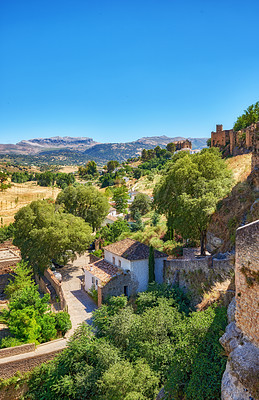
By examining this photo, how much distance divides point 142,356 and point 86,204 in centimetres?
2534

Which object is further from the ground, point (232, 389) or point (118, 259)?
point (232, 389)

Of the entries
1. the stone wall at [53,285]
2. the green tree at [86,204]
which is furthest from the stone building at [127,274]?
the green tree at [86,204]

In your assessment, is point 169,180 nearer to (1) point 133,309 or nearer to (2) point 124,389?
(1) point 133,309

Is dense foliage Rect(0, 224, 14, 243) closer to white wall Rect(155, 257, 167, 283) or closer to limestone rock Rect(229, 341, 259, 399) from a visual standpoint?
white wall Rect(155, 257, 167, 283)

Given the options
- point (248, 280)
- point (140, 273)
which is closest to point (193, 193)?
point (140, 273)

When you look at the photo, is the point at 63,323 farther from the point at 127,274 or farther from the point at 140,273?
the point at 140,273

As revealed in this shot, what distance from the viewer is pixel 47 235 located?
2498 centimetres

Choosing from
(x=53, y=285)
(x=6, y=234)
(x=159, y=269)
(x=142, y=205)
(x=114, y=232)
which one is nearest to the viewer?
(x=159, y=269)

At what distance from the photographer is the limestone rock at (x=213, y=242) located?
19.4 m

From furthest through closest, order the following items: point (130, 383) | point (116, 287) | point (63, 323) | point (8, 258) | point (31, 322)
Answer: point (8, 258)
point (116, 287)
point (63, 323)
point (31, 322)
point (130, 383)

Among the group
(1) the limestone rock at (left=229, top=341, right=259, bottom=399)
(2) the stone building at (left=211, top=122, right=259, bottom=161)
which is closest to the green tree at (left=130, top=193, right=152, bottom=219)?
(2) the stone building at (left=211, top=122, right=259, bottom=161)

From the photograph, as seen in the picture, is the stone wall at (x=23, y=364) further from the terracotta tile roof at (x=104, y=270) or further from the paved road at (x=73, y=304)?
the terracotta tile roof at (x=104, y=270)

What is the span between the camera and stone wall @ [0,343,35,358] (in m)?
15.8

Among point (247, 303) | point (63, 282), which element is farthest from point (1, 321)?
point (247, 303)
